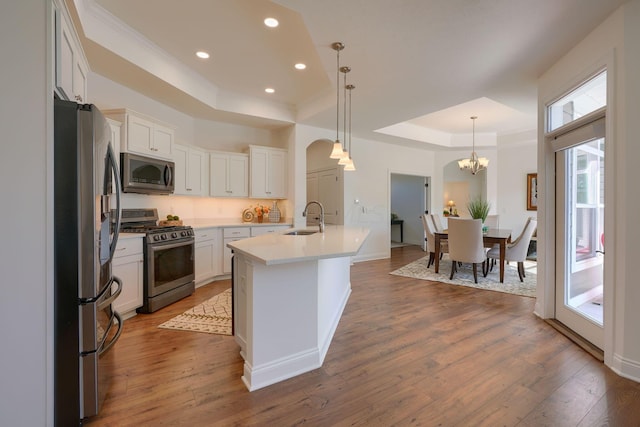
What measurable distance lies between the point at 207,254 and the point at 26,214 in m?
3.00

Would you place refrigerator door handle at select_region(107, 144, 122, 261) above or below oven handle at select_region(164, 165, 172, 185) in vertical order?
below

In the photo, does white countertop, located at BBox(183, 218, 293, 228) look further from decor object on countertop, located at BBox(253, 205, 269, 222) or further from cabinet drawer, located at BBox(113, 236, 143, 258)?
cabinet drawer, located at BBox(113, 236, 143, 258)

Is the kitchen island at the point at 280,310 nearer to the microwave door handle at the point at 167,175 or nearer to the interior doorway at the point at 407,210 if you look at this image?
the microwave door handle at the point at 167,175

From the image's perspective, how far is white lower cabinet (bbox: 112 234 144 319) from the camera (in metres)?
2.83

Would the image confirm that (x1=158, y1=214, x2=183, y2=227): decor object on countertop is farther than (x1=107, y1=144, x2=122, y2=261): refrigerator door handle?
Yes

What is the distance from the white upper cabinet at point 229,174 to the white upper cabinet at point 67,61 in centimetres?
233

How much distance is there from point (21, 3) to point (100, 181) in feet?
2.76

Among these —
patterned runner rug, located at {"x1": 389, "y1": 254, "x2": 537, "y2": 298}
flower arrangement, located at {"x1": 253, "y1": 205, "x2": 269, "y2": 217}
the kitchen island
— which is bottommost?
patterned runner rug, located at {"x1": 389, "y1": 254, "x2": 537, "y2": 298}

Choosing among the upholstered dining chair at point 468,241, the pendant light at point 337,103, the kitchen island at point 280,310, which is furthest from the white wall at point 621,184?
the upholstered dining chair at point 468,241

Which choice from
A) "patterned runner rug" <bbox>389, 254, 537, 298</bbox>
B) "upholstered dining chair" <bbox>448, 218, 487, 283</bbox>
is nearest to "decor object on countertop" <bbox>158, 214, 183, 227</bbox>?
"patterned runner rug" <bbox>389, 254, 537, 298</bbox>

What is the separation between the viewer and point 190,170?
435 centimetres

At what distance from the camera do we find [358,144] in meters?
6.14

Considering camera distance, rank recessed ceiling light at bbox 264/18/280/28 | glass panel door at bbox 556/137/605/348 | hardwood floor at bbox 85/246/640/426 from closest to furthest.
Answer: hardwood floor at bbox 85/246/640/426 < glass panel door at bbox 556/137/605/348 < recessed ceiling light at bbox 264/18/280/28

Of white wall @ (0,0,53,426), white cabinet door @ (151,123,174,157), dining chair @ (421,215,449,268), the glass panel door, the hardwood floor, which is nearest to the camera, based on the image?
white wall @ (0,0,53,426)
